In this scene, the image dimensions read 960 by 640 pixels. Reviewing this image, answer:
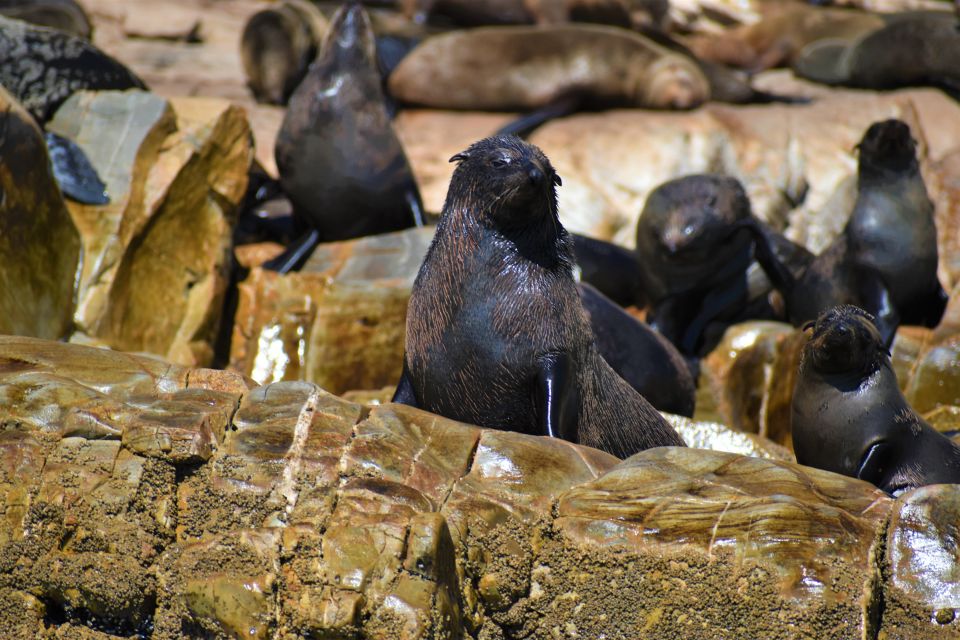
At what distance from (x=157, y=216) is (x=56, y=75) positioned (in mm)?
1535

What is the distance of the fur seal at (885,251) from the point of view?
29.8 feet

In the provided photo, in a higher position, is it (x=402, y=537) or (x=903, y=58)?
(x=903, y=58)

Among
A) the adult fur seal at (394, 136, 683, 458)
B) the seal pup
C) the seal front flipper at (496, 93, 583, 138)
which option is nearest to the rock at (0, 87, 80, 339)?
the seal pup

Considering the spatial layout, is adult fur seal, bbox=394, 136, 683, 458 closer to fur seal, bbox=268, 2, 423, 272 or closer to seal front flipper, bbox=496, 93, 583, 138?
fur seal, bbox=268, 2, 423, 272

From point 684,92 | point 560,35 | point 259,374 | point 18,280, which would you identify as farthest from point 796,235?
point 18,280

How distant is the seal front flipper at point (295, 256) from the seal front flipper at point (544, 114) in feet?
11.6

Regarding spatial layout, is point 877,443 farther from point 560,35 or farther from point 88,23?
point 88,23

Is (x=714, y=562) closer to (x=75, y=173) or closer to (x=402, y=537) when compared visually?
A: (x=402, y=537)

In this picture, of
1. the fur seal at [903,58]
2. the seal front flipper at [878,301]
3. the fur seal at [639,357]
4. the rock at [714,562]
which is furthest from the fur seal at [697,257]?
the fur seal at [903,58]

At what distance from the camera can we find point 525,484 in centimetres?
420

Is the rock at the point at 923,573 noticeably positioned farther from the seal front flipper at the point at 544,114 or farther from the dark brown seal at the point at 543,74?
the dark brown seal at the point at 543,74

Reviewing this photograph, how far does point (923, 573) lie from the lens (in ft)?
12.8

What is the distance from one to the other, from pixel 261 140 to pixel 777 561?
9.23 meters

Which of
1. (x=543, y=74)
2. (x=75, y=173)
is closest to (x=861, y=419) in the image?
(x=75, y=173)
